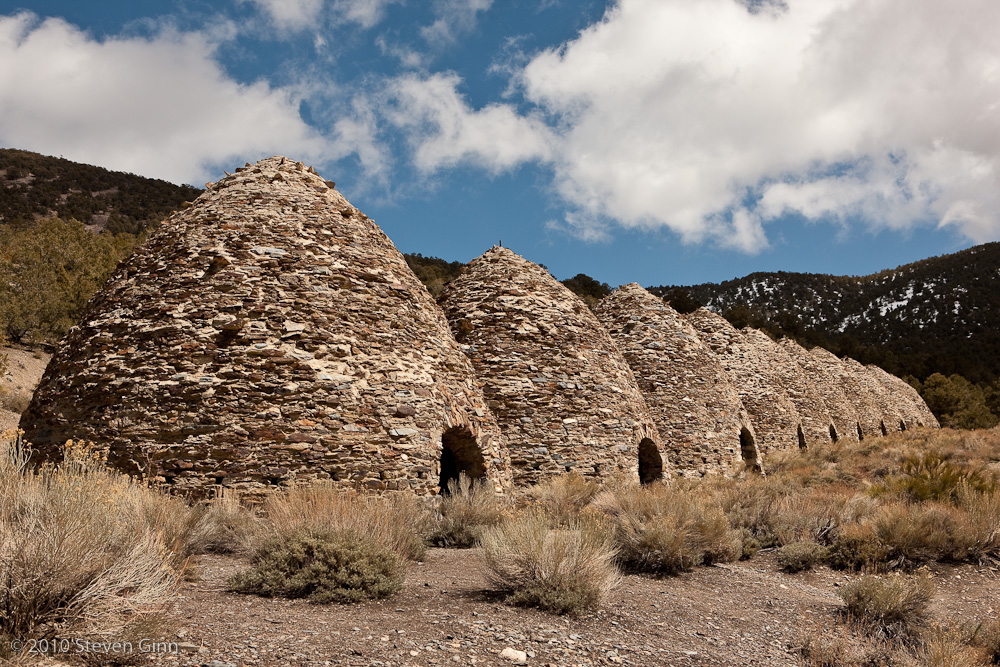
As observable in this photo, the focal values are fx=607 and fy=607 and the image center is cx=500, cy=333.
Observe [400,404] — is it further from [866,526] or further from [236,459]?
[866,526]

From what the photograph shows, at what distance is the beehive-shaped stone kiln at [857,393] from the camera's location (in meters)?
32.9

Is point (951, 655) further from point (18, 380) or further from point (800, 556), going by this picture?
point (18, 380)

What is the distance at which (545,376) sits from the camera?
38.4 ft

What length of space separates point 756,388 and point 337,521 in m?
19.5

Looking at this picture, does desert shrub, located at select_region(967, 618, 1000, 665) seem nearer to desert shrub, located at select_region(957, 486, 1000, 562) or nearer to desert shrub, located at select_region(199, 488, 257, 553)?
desert shrub, located at select_region(957, 486, 1000, 562)

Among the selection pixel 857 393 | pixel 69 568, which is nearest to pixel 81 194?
pixel 857 393

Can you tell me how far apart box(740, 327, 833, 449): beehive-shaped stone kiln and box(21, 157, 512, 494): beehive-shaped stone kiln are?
18376 millimetres

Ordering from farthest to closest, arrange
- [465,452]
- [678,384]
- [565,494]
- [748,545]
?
1. [678,384]
2. [565,494]
3. [465,452]
4. [748,545]

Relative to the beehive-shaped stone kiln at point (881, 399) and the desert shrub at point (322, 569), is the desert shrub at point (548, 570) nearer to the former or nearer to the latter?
the desert shrub at point (322, 569)

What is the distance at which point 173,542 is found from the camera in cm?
530

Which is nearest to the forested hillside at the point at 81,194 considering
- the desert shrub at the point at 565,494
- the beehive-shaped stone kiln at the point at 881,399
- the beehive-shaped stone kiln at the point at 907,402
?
the desert shrub at the point at 565,494

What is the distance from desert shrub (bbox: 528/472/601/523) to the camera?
9.27 meters

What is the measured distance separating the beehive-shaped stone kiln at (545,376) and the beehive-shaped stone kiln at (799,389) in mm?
13435

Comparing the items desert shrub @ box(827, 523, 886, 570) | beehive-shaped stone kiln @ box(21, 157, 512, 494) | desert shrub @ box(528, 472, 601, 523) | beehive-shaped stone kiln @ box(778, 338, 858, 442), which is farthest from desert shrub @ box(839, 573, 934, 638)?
beehive-shaped stone kiln @ box(778, 338, 858, 442)
